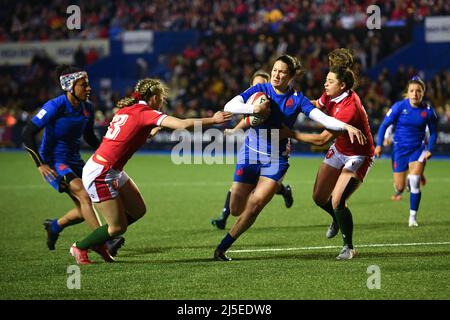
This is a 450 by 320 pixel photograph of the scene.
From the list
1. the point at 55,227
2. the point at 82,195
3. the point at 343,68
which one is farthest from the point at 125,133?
the point at 343,68

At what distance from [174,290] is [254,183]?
7.19ft

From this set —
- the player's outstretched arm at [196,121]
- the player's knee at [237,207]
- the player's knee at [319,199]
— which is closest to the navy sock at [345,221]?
the player's knee at [319,199]

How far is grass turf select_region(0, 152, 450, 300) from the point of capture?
7.29 meters

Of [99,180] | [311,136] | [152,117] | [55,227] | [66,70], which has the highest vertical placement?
[66,70]

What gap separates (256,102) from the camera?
859cm

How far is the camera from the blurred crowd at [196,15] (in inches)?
1179

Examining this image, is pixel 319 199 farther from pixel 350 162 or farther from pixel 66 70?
pixel 66 70

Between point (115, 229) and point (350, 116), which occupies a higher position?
point (350, 116)

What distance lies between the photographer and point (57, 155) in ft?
31.9

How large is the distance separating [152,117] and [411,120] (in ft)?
19.2

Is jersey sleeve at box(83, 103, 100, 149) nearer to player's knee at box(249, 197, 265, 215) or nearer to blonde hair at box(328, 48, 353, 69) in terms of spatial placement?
player's knee at box(249, 197, 265, 215)

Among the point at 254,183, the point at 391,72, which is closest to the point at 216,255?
the point at 254,183

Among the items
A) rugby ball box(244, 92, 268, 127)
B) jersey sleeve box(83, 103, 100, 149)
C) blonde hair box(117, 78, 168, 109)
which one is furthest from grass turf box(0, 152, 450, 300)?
blonde hair box(117, 78, 168, 109)
